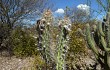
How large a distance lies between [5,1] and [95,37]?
29.7 ft

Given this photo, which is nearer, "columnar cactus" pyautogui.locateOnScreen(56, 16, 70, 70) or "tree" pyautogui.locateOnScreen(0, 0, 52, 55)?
"columnar cactus" pyautogui.locateOnScreen(56, 16, 70, 70)

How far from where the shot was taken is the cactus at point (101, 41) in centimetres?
577

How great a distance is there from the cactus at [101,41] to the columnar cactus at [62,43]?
154 cm

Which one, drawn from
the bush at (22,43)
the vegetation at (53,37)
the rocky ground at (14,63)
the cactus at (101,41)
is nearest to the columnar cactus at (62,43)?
the vegetation at (53,37)

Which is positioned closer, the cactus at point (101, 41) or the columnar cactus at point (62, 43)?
the columnar cactus at point (62, 43)

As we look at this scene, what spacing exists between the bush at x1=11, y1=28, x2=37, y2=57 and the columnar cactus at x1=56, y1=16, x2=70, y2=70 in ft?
27.6

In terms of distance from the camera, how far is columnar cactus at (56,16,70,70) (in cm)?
411

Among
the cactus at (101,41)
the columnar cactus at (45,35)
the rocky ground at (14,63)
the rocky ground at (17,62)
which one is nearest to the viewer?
the columnar cactus at (45,35)

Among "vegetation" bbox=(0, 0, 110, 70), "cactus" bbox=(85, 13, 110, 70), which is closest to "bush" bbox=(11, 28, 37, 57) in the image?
"vegetation" bbox=(0, 0, 110, 70)

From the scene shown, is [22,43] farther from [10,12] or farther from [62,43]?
[62,43]

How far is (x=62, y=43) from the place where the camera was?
4168 millimetres

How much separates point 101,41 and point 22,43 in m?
7.88

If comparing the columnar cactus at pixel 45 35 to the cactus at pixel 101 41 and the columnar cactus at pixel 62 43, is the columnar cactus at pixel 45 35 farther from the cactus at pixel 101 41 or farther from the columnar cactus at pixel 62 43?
the cactus at pixel 101 41

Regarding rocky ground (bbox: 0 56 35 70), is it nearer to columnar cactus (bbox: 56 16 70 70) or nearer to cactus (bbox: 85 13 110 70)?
cactus (bbox: 85 13 110 70)
